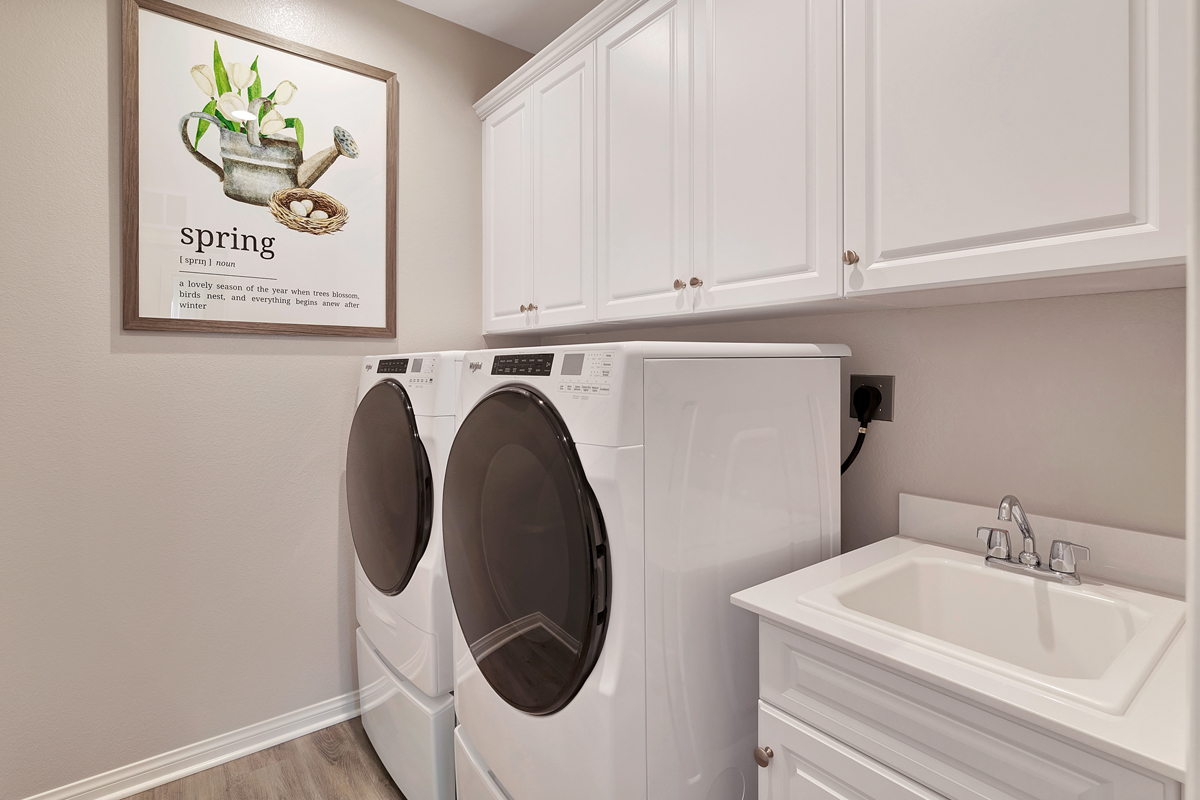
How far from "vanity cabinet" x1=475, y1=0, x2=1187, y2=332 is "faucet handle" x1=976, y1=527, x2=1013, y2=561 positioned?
0.48m

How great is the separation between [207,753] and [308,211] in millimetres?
1860

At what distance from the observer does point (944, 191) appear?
41.0 inches

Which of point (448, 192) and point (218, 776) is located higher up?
point (448, 192)

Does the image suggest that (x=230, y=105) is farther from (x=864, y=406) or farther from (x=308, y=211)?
(x=864, y=406)

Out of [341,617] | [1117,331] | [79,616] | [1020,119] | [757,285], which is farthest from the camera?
[341,617]

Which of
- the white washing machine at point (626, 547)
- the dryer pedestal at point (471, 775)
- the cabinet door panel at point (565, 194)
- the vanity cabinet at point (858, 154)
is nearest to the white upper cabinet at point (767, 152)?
the vanity cabinet at point (858, 154)

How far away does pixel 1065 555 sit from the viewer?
114 centimetres

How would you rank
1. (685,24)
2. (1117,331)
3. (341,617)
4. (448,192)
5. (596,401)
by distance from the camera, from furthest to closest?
(448,192)
(341,617)
(685,24)
(1117,331)
(596,401)

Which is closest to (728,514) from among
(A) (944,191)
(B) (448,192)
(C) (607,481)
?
(C) (607,481)

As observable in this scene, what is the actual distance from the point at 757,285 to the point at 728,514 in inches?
21.5

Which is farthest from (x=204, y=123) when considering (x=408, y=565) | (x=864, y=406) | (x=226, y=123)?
(x=864, y=406)

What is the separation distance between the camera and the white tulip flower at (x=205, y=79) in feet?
6.20

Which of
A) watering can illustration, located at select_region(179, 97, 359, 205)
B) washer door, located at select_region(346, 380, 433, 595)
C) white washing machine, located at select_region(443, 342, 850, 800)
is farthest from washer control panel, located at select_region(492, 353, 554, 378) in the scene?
watering can illustration, located at select_region(179, 97, 359, 205)

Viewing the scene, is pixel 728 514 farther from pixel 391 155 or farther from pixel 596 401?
pixel 391 155
